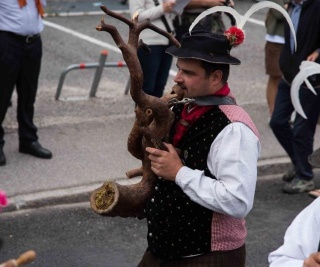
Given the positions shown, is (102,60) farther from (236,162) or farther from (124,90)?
(236,162)

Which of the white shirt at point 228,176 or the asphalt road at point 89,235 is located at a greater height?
the white shirt at point 228,176

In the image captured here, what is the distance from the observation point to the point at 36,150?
8195 mm

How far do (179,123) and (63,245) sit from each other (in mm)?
2677

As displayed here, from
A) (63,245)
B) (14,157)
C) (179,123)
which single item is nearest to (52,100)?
(14,157)

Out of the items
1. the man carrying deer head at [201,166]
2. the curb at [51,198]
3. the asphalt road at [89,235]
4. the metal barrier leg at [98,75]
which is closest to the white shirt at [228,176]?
the man carrying deer head at [201,166]

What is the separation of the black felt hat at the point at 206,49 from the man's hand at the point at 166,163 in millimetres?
456

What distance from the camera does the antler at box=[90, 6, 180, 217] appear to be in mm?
4207

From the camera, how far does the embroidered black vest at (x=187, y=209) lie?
4.21 metres

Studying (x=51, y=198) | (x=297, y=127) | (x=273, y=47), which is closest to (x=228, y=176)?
(x=51, y=198)

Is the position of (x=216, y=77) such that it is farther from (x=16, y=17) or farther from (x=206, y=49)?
(x=16, y=17)

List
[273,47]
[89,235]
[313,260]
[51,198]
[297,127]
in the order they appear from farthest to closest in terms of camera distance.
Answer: [273,47] < [297,127] < [51,198] < [89,235] < [313,260]

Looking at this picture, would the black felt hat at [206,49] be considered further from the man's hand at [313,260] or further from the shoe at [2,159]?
the shoe at [2,159]

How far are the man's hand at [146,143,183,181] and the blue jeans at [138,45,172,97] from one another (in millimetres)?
4012

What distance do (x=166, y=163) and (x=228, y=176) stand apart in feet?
1.05
